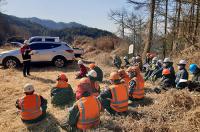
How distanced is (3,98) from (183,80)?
692 cm

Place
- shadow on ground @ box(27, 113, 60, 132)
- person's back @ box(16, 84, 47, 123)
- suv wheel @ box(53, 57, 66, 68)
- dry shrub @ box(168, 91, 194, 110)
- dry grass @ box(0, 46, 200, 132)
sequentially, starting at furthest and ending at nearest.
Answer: suv wheel @ box(53, 57, 66, 68)
dry shrub @ box(168, 91, 194, 110)
person's back @ box(16, 84, 47, 123)
shadow on ground @ box(27, 113, 60, 132)
dry grass @ box(0, 46, 200, 132)

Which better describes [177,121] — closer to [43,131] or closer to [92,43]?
[43,131]

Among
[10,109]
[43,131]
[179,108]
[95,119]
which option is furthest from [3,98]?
[179,108]

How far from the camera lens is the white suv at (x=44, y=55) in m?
18.5

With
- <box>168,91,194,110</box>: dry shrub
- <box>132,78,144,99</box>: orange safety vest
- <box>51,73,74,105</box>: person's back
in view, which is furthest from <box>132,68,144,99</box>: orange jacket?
<box>51,73,74,105</box>: person's back

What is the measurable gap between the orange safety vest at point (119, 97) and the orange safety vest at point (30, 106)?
6.77ft

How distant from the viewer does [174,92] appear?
31.1ft

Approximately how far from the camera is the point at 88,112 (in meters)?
7.49

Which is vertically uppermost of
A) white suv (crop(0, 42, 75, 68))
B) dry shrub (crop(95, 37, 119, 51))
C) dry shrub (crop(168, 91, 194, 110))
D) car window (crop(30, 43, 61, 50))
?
dry shrub (crop(95, 37, 119, 51))

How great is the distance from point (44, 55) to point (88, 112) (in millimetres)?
12080

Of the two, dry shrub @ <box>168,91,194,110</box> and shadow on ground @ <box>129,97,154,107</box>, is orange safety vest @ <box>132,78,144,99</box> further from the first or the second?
dry shrub @ <box>168,91,194,110</box>

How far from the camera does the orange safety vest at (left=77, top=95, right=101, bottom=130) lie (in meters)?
7.38

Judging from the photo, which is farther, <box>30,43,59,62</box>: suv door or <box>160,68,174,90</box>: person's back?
<box>30,43,59,62</box>: suv door

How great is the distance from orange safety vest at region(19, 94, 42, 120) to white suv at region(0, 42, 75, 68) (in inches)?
392
